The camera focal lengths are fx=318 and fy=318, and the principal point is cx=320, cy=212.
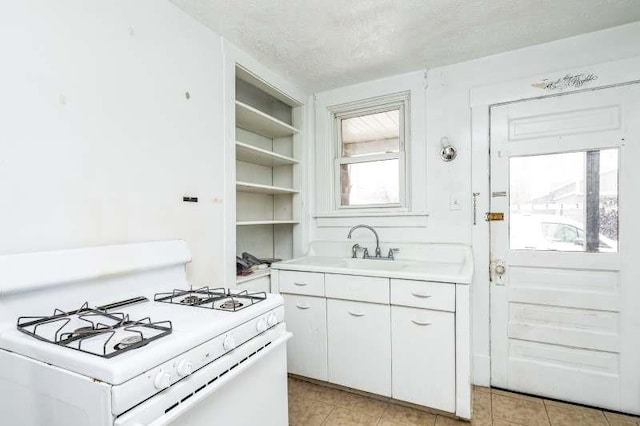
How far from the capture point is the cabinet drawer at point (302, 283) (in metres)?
2.16

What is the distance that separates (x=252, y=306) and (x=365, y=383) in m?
1.17

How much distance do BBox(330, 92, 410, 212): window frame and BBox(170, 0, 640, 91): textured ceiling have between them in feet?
1.11

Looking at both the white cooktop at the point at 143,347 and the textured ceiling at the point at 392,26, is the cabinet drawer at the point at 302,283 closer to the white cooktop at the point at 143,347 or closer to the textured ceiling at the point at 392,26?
the white cooktop at the point at 143,347

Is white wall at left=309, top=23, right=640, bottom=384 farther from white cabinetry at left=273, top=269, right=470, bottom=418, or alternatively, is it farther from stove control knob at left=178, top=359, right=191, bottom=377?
stove control knob at left=178, top=359, right=191, bottom=377

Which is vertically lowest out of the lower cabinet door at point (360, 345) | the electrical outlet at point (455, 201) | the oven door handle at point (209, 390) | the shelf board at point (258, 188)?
the lower cabinet door at point (360, 345)

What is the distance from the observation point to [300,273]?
2.23 m

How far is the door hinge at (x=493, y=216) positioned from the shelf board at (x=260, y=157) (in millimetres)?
1524

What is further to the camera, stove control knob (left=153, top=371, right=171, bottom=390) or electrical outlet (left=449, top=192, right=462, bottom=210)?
electrical outlet (left=449, top=192, right=462, bottom=210)

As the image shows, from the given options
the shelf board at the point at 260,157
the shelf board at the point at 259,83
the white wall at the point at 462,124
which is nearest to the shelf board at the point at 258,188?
the shelf board at the point at 260,157

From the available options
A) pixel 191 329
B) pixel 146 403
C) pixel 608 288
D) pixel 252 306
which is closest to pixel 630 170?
pixel 608 288

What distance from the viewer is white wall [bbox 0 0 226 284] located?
3.68 ft

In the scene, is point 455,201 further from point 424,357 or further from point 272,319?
point 272,319

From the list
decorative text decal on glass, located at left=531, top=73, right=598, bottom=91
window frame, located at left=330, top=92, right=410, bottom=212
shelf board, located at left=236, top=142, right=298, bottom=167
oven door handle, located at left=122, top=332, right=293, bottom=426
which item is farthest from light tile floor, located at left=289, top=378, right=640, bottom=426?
decorative text decal on glass, located at left=531, top=73, right=598, bottom=91

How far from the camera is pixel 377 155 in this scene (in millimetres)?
2658
